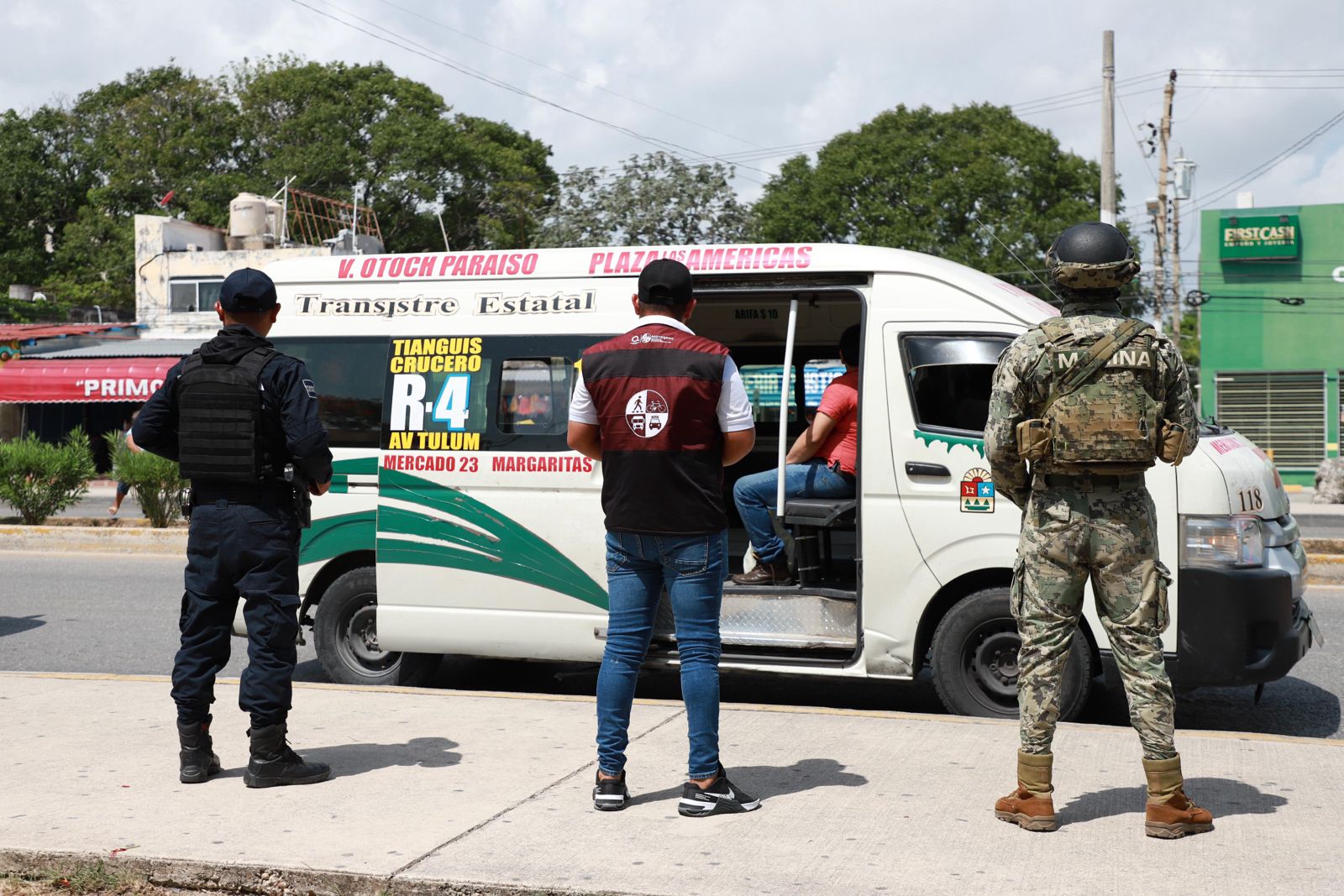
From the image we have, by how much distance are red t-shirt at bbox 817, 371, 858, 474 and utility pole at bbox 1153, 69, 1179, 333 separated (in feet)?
99.8

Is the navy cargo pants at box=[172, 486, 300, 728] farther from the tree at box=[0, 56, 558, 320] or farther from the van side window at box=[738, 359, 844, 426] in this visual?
the tree at box=[0, 56, 558, 320]

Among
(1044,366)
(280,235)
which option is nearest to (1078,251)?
(1044,366)

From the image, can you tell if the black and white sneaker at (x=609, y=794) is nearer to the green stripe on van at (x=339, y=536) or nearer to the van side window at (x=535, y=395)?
the van side window at (x=535, y=395)

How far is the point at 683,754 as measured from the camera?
5.50 m

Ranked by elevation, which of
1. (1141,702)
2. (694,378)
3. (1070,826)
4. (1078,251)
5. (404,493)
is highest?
(1078,251)

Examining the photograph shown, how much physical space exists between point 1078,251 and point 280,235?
1590 inches

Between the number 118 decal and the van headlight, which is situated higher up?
the number 118 decal

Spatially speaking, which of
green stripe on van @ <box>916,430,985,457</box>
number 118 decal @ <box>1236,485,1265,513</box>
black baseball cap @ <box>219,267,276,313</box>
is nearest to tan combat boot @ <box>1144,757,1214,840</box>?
number 118 decal @ <box>1236,485,1265,513</box>

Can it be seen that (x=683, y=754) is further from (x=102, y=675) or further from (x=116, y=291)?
(x=116, y=291)

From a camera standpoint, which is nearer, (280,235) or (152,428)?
(152,428)

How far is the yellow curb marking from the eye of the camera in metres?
5.79

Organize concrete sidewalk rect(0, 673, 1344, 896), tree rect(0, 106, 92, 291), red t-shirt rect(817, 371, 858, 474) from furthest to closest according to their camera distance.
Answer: tree rect(0, 106, 92, 291), red t-shirt rect(817, 371, 858, 474), concrete sidewalk rect(0, 673, 1344, 896)

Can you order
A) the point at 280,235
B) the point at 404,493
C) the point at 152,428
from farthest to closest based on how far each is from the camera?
1. the point at 280,235
2. the point at 404,493
3. the point at 152,428

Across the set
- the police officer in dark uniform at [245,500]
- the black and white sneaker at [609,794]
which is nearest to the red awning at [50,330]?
the police officer in dark uniform at [245,500]
